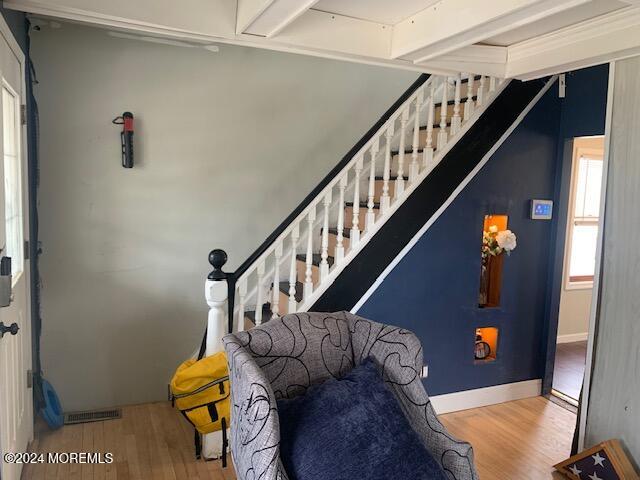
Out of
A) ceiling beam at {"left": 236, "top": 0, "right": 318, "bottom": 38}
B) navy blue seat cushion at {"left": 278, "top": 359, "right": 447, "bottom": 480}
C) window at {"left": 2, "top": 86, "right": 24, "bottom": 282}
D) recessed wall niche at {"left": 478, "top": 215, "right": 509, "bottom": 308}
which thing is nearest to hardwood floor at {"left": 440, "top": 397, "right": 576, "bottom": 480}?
recessed wall niche at {"left": 478, "top": 215, "right": 509, "bottom": 308}

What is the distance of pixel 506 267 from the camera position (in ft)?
12.2

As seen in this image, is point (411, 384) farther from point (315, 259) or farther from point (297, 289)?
point (315, 259)

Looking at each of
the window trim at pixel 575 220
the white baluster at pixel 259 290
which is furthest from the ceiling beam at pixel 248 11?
the window trim at pixel 575 220

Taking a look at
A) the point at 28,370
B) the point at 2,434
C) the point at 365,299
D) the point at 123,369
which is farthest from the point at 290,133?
the point at 2,434

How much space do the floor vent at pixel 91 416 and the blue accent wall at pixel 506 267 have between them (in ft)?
5.64

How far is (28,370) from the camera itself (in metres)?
2.78

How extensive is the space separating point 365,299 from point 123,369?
1679 millimetres

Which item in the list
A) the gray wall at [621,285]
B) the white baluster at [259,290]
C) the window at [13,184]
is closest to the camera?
the window at [13,184]

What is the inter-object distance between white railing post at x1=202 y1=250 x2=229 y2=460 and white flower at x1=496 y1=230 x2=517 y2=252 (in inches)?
75.8

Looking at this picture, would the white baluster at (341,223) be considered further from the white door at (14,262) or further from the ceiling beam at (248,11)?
the white door at (14,262)

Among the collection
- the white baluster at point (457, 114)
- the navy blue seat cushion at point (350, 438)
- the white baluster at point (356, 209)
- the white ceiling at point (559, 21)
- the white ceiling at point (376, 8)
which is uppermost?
the white ceiling at point (376, 8)

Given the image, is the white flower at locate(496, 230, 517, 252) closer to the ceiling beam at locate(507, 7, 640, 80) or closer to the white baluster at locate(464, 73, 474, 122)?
the white baluster at locate(464, 73, 474, 122)

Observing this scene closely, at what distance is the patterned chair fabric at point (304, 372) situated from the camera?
174cm

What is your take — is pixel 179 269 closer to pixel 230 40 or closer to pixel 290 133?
pixel 290 133
